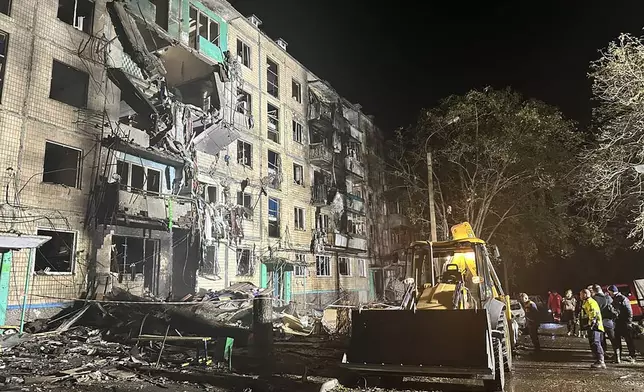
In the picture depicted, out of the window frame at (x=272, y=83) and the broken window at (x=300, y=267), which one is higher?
the window frame at (x=272, y=83)

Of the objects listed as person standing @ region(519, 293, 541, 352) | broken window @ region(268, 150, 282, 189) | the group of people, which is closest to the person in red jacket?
person standing @ region(519, 293, 541, 352)

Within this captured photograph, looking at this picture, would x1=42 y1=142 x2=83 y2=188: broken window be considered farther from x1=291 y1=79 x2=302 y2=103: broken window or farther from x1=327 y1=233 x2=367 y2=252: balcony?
x1=327 y1=233 x2=367 y2=252: balcony

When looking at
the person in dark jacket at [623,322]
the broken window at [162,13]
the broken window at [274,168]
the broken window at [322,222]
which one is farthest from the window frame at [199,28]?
the person in dark jacket at [623,322]

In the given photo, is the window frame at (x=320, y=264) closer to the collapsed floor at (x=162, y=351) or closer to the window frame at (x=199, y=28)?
the collapsed floor at (x=162, y=351)

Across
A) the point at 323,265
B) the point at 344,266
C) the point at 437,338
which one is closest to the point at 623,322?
the point at 437,338

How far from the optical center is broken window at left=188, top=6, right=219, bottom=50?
829 inches

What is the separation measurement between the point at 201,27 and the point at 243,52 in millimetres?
3293

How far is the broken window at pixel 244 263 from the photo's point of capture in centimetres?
2138

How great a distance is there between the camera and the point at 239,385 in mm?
7957

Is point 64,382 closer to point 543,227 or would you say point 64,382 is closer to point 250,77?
point 250,77

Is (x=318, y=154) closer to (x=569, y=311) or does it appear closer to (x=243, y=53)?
(x=243, y=53)

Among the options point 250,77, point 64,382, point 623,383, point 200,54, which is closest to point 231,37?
point 250,77

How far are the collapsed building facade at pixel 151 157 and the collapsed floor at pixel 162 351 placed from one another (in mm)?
1837

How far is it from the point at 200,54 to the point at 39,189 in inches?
364
